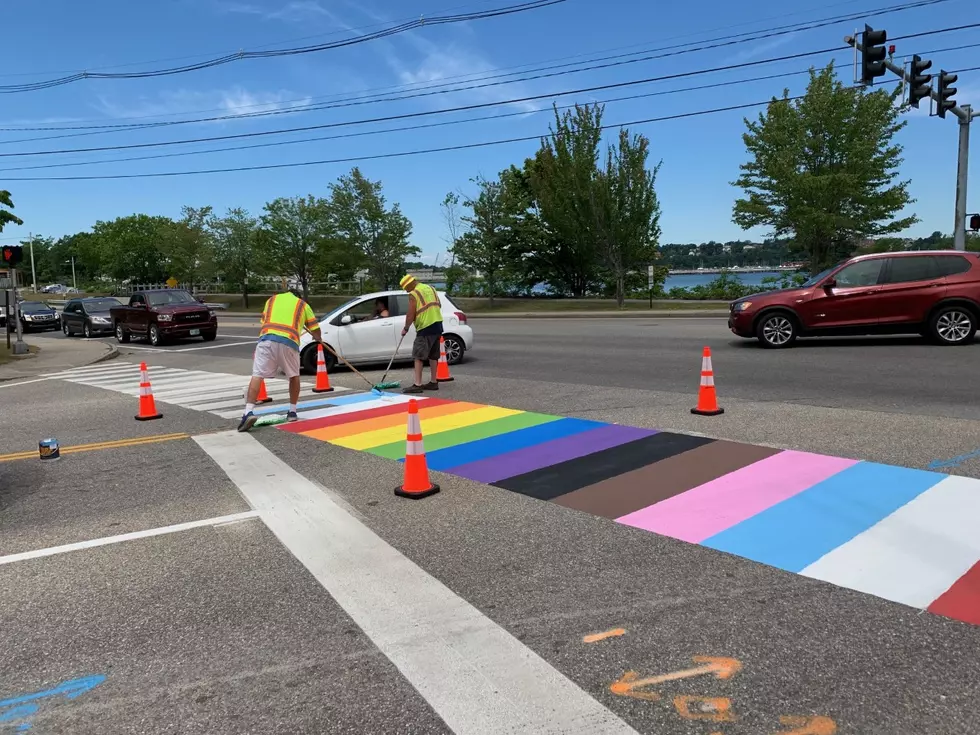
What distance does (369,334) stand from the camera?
13.3m

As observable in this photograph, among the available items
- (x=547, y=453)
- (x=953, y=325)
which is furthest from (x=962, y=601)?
(x=953, y=325)

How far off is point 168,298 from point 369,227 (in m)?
21.5

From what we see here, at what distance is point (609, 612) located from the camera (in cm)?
344

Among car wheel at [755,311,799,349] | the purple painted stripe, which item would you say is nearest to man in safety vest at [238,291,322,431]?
the purple painted stripe

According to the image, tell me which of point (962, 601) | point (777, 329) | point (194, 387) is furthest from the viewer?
point (777, 329)

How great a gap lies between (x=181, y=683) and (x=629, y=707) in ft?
6.10

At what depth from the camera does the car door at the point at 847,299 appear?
13.1 meters

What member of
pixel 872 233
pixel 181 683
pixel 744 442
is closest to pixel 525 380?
pixel 744 442

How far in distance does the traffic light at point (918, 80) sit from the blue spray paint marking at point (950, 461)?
14762mm

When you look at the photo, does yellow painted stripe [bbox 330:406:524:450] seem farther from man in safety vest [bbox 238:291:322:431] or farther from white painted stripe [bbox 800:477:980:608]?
white painted stripe [bbox 800:477:980:608]

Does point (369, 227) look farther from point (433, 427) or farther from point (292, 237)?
point (433, 427)

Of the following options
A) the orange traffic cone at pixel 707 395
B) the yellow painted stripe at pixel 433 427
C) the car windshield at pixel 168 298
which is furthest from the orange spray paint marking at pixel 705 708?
the car windshield at pixel 168 298

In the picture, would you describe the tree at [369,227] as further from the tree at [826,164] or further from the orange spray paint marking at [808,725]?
the orange spray paint marking at [808,725]

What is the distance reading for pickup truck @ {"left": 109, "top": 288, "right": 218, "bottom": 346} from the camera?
74.7 ft
